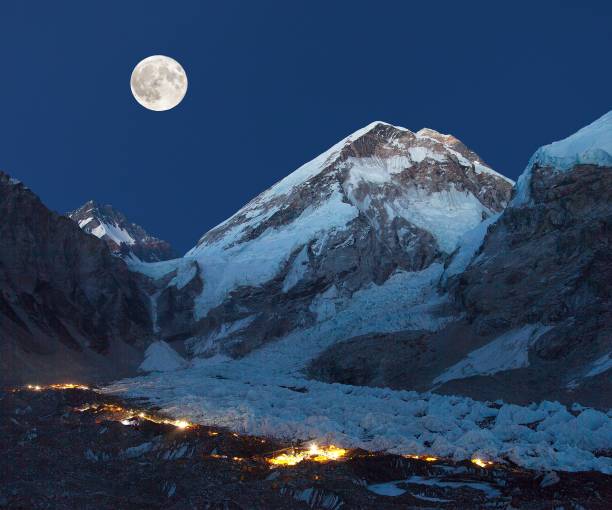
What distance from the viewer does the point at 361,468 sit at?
25.0m

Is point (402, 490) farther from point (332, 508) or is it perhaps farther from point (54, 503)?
point (54, 503)

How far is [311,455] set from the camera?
28.3m

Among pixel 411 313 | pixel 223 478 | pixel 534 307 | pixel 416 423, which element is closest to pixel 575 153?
pixel 534 307

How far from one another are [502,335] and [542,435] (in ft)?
119

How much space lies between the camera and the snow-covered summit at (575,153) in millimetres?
80188

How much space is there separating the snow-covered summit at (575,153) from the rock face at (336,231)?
111ft

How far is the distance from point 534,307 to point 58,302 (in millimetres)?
61098

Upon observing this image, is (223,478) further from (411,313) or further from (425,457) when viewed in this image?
(411,313)

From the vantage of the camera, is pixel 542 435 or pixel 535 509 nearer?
pixel 535 509

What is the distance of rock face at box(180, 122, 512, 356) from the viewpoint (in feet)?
362

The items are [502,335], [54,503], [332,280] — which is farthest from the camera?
[332,280]

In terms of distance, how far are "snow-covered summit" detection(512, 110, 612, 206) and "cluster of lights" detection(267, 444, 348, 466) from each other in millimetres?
60024

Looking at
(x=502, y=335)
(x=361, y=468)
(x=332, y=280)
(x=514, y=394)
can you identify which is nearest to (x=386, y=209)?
(x=332, y=280)

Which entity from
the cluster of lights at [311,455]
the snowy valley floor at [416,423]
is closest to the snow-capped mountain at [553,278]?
the snowy valley floor at [416,423]
